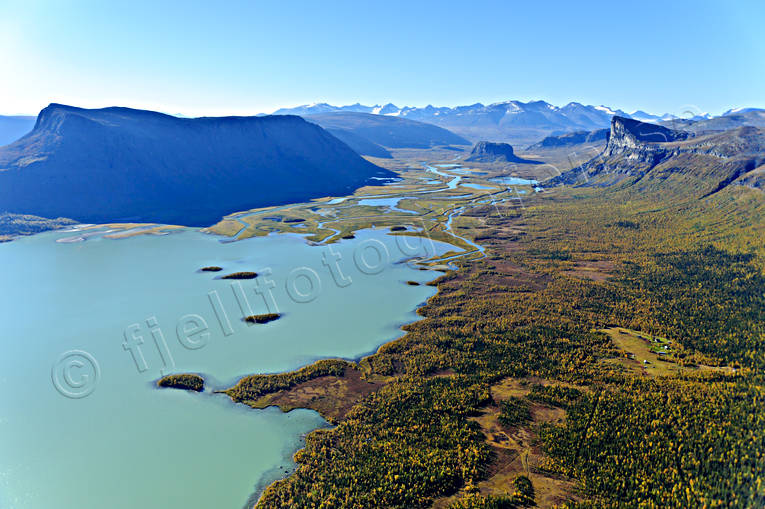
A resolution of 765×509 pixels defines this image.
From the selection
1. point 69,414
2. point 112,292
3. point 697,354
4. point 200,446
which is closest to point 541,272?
point 697,354

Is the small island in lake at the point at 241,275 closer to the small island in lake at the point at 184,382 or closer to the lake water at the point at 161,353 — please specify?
the lake water at the point at 161,353

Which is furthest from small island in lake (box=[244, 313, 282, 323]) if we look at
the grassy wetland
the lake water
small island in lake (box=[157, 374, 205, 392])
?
the grassy wetland

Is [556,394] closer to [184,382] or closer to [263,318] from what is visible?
[184,382]

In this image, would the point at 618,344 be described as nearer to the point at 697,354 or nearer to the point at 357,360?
the point at 697,354

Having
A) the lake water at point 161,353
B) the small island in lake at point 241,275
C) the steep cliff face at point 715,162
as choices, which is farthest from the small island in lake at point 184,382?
the steep cliff face at point 715,162

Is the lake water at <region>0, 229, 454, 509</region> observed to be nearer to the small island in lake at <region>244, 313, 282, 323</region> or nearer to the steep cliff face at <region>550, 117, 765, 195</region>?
the small island in lake at <region>244, 313, 282, 323</region>

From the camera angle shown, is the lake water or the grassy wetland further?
the lake water
